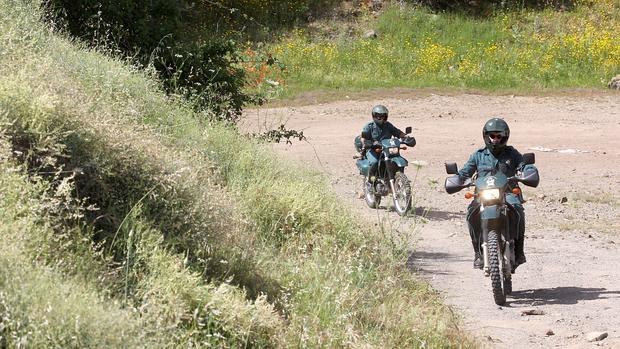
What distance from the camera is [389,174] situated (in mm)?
15719

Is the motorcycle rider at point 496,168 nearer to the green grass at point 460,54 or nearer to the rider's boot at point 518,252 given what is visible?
the rider's boot at point 518,252

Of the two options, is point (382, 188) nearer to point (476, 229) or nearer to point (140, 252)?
point (476, 229)

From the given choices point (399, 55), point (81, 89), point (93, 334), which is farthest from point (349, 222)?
point (399, 55)

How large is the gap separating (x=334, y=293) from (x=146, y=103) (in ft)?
9.35

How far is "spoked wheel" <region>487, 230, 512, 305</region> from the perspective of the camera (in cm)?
980

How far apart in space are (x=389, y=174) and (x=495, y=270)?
5.95 metres

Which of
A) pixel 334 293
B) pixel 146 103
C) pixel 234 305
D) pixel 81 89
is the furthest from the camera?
pixel 146 103

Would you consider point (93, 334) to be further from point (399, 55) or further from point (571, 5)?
point (571, 5)

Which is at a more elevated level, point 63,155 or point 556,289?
point 63,155

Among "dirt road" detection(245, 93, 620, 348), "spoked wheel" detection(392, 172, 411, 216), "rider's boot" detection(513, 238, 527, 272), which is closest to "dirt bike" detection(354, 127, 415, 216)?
"spoked wheel" detection(392, 172, 411, 216)

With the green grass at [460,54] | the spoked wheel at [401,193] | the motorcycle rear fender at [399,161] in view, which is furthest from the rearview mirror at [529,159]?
the green grass at [460,54]

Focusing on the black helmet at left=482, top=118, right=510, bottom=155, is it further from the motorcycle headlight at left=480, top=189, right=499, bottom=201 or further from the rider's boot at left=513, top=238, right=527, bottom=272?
the rider's boot at left=513, top=238, right=527, bottom=272

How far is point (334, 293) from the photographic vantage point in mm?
7531

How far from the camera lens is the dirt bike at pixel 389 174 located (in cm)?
1538
